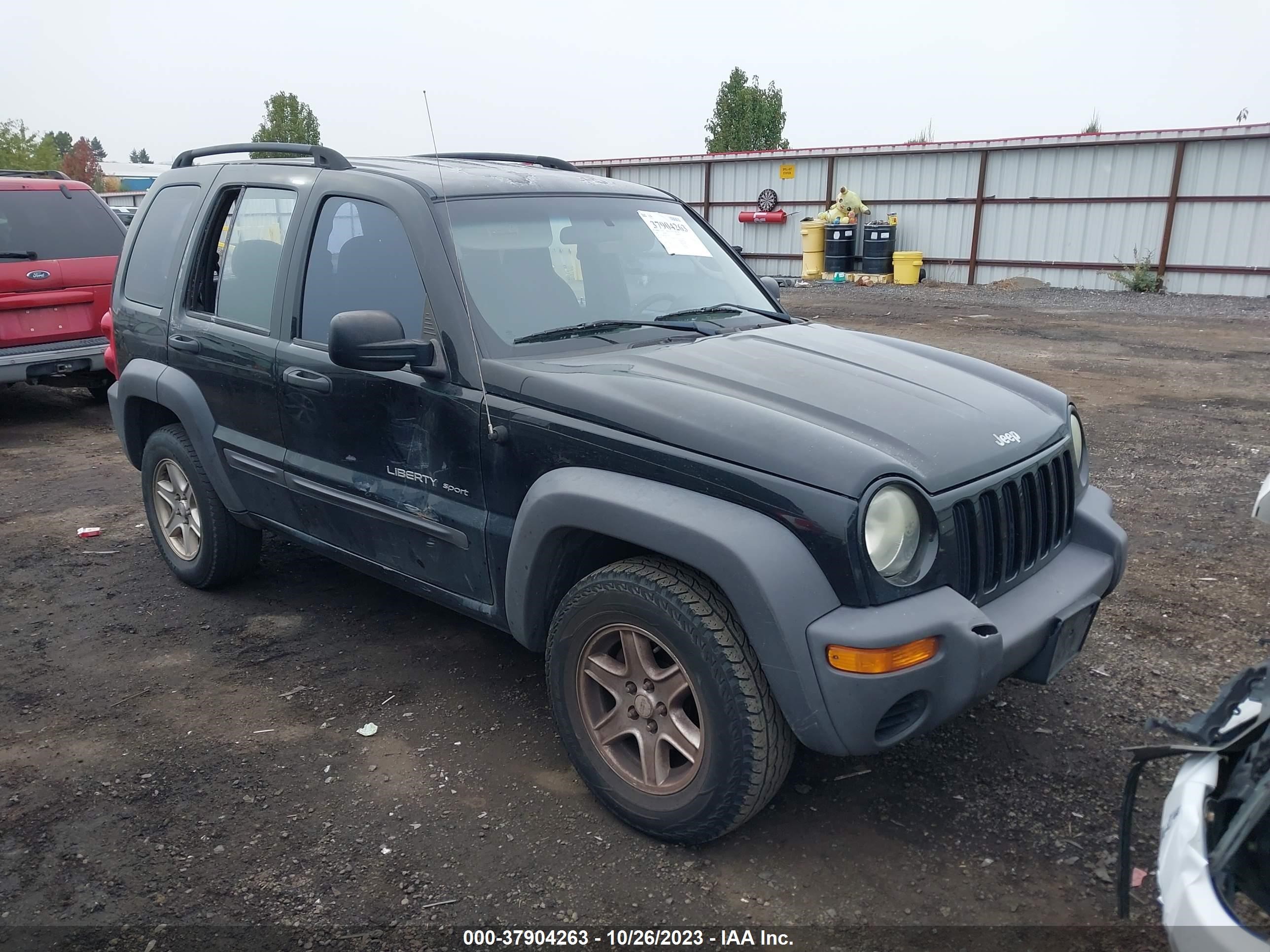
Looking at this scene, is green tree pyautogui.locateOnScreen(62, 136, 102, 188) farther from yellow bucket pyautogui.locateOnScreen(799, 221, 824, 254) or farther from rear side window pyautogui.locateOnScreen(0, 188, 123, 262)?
rear side window pyautogui.locateOnScreen(0, 188, 123, 262)

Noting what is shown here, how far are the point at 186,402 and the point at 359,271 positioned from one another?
4.32 ft

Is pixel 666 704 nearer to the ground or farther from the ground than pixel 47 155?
nearer to the ground

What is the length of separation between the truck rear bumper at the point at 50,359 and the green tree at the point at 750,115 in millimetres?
42007

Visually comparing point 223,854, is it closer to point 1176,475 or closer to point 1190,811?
point 1190,811

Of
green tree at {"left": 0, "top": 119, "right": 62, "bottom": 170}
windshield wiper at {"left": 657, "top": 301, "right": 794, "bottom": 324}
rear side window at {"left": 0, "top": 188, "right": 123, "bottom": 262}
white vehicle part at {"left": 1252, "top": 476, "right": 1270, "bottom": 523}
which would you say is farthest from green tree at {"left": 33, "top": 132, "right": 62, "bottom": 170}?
white vehicle part at {"left": 1252, "top": 476, "right": 1270, "bottom": 523}

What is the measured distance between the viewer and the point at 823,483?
8.12 ft

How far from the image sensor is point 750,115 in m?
47.0

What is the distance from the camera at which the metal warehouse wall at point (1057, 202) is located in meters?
18.1

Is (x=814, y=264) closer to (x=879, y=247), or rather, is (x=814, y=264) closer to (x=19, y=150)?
(x=879, y=247)

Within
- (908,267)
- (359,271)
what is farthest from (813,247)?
(359,271)

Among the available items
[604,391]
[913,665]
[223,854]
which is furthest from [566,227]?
[223,854]

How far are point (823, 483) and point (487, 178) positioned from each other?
1.94m

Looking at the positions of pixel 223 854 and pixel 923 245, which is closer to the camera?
pixel 223 854

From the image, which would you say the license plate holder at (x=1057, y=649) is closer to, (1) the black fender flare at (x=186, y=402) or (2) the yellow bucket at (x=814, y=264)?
(1) the black fender flare at (x=186, y=402)
